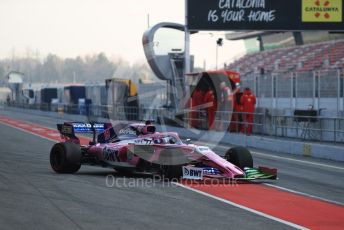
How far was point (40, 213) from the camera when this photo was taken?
30.7 feet

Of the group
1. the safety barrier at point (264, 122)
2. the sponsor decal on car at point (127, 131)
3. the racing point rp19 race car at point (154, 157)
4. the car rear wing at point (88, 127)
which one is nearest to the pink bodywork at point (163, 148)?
the racing point rp19 race car at point (154, 157)

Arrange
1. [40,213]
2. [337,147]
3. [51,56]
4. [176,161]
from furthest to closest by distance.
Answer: [51,56], [337,147], [176,161], [40,213]

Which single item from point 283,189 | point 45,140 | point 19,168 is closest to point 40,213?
point 283,189

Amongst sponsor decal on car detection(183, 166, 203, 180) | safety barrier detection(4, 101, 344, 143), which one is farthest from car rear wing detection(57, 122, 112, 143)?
safety barrier detection(4, 101, 344, 143)

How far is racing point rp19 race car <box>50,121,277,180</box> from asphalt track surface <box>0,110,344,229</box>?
297 mm

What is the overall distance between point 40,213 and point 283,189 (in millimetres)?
5430

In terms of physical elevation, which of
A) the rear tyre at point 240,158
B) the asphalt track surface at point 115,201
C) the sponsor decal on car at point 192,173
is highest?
the rear tyre at point 240,158

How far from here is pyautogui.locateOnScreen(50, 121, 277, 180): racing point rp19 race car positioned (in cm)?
1319

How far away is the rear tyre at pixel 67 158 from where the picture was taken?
46.9 ft

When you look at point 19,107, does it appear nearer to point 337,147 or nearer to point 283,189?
point 337,147

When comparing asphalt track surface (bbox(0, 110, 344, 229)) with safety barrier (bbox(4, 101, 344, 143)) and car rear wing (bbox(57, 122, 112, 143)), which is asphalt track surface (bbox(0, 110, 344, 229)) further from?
safety barrier (bbox(4, 101, 344, 143))

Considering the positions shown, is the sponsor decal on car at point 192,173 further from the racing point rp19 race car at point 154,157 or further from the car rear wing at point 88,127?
the car rear wing at point 88,127

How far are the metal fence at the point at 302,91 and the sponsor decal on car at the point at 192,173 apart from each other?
11.9m

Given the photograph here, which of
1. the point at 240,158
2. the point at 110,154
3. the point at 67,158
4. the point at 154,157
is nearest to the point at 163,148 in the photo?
the point at 154,157
